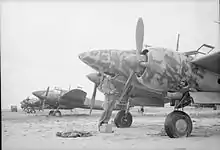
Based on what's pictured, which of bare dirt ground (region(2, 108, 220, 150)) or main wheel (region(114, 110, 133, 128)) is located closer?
bare dirt ground (region(2, 108, 220, 150))

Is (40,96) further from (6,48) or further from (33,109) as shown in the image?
(6,48)

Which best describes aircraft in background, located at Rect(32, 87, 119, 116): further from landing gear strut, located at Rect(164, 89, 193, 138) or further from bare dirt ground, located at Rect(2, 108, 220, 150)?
landing gear strut, located at Rect(164, 89, 193, 138)

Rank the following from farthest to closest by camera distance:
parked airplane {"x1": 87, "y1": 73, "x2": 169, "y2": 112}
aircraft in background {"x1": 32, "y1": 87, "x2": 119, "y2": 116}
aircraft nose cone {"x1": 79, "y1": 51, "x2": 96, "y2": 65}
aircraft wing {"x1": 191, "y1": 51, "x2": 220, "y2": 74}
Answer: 1. aircraft in background {"x1": 32, "y1": 87, "x2": 119, "y2": 116}
2. parked airplane {"x1": 87, "y1": 73, "x2": 169, "y2": 112}
3. aircraft nose cone {"x1": 79, "y1": 51, "x2": 96, "y2": 65}
4. aircraft wing {"x1": 191, "y1": 51, "x2": 220, "y2": 74}

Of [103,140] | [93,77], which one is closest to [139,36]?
[103,140]

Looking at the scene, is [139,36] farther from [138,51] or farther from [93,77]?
[93,77]

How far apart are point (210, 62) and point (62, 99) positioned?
37.5 ft

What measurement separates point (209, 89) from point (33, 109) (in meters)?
14.8

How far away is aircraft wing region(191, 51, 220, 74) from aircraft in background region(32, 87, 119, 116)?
32.8 ft

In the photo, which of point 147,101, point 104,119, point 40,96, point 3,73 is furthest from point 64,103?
point 3,73

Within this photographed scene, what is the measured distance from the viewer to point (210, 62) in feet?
15.5

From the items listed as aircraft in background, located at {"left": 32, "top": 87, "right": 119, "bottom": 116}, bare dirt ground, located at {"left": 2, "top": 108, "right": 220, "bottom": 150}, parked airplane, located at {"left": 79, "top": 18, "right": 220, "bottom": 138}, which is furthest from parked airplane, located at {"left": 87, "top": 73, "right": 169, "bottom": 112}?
aircraft in background, located at {"left": 32, "top": 87, "right": 119, "bottom": 116}

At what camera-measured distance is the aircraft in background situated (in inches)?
570

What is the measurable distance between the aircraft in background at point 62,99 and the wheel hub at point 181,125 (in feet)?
32.5

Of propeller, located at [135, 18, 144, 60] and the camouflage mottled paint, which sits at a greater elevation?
propeller, located at [135, 18, 144, 60]
